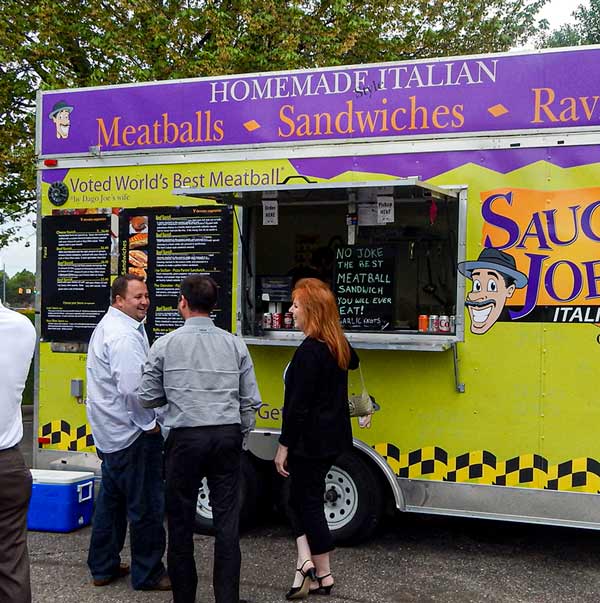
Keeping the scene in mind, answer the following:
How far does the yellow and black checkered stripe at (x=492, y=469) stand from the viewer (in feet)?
14.8

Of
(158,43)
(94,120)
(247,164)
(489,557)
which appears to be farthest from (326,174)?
(158,43)

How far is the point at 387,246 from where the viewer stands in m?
5.39

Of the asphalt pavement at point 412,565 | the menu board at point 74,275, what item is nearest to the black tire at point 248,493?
the asphalt pavement at point 412,565

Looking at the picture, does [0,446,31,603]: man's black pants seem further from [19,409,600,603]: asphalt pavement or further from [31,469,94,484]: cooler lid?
[31,469,94,484]: cooler lid

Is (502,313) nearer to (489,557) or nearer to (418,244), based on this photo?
(418,244)

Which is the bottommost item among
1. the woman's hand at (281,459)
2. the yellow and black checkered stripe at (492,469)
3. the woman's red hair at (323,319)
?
the yellow and black checkered stripe at (492,469)

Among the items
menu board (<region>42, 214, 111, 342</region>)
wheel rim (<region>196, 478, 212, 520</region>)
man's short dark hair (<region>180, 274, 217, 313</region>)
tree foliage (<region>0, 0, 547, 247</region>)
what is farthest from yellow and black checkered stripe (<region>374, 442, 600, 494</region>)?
tree foliage (<region>0, 0, 547, 247</region>)

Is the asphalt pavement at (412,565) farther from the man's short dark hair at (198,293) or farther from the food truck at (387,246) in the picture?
the man's short dark hair at (198,293)

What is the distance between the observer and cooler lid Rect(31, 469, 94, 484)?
5.28 m

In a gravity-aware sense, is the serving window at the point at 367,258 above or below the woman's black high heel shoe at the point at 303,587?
above

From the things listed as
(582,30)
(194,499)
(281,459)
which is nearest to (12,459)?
(194,499)

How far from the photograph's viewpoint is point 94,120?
223 inches

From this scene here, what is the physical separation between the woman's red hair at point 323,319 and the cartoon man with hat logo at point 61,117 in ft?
8.38

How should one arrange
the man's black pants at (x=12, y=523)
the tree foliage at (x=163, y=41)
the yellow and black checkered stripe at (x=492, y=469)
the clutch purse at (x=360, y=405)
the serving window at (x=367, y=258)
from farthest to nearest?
the tree foliage at (x=163, y=41), the serving window at (x=367, y=258), the clutch purse at (x=360, y=405), the yellow and black checkered stripe at (x=492, y=469), the man's black pants at (x=12, y=523)
